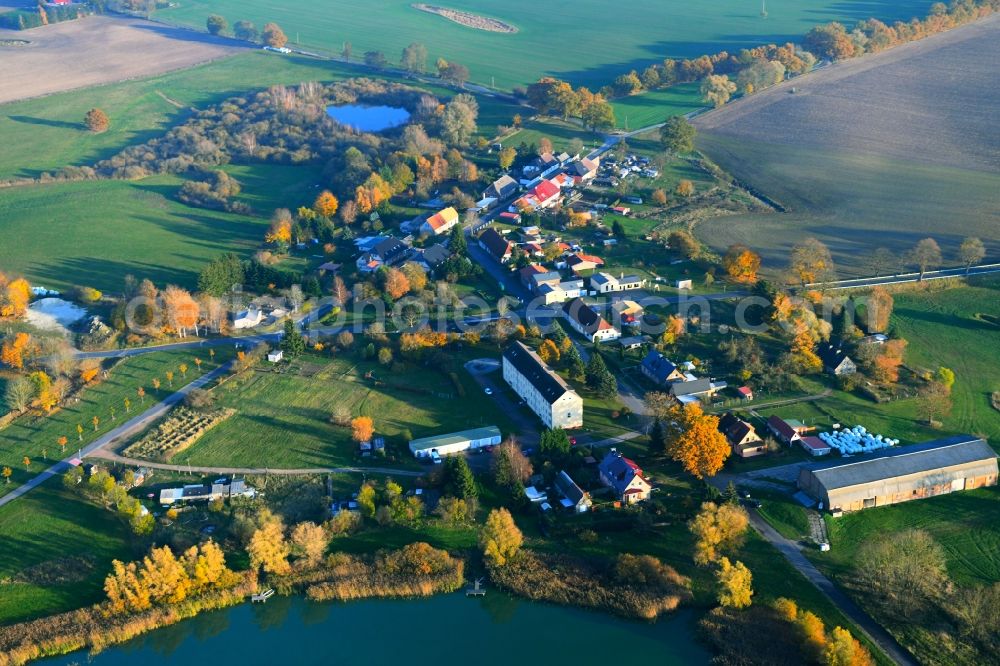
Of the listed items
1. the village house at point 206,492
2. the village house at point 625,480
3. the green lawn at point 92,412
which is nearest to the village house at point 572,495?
the village house at point 625,480

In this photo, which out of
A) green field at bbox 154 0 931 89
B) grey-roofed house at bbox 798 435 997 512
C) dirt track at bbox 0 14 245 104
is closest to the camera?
grey-roofed house at bbox 798 435 997 512

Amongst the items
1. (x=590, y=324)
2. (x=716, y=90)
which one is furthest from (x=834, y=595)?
(x=716, y=90)

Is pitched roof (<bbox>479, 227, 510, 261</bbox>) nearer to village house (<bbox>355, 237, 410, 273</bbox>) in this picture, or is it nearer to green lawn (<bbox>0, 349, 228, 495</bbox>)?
village house (<bbox>355, 237, 410, 273</bbox>)

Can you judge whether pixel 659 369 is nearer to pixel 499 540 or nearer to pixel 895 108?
pixel 499 540

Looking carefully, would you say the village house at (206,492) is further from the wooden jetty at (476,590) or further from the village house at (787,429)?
the village house at (787,429)

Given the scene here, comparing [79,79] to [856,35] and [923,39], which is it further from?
[923,39]

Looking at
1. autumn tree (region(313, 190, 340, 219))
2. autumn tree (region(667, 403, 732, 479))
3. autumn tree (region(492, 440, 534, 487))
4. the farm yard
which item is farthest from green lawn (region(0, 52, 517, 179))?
autumn tree (region(667, 403, 732, 479))
